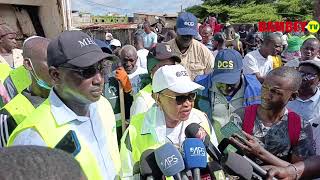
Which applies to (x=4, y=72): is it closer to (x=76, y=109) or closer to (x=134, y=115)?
(x=134, y=115)

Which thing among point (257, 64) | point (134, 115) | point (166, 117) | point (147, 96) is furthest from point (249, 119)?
point (257, 64)

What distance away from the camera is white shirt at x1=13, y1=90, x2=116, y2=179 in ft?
6.18

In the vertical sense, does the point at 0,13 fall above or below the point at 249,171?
above

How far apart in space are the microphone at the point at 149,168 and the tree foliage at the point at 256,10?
2722 cm

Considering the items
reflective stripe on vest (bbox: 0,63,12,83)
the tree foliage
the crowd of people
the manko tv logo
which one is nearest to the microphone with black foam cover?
the crowd of people

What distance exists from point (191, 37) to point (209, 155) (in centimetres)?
321

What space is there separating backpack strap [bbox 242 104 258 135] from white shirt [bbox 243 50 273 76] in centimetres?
286

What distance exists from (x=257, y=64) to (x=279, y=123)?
3.10 m

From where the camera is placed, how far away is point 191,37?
5.04 m

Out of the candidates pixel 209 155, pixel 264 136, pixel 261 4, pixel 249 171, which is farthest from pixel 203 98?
pixel 261 4

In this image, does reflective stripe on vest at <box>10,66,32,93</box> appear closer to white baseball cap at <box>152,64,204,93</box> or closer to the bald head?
white baseball cap at <box>152,64,204,93</box>

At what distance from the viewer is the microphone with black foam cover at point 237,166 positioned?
1.71m

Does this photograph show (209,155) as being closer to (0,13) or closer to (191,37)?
(0,13)

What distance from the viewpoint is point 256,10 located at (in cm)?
3075
